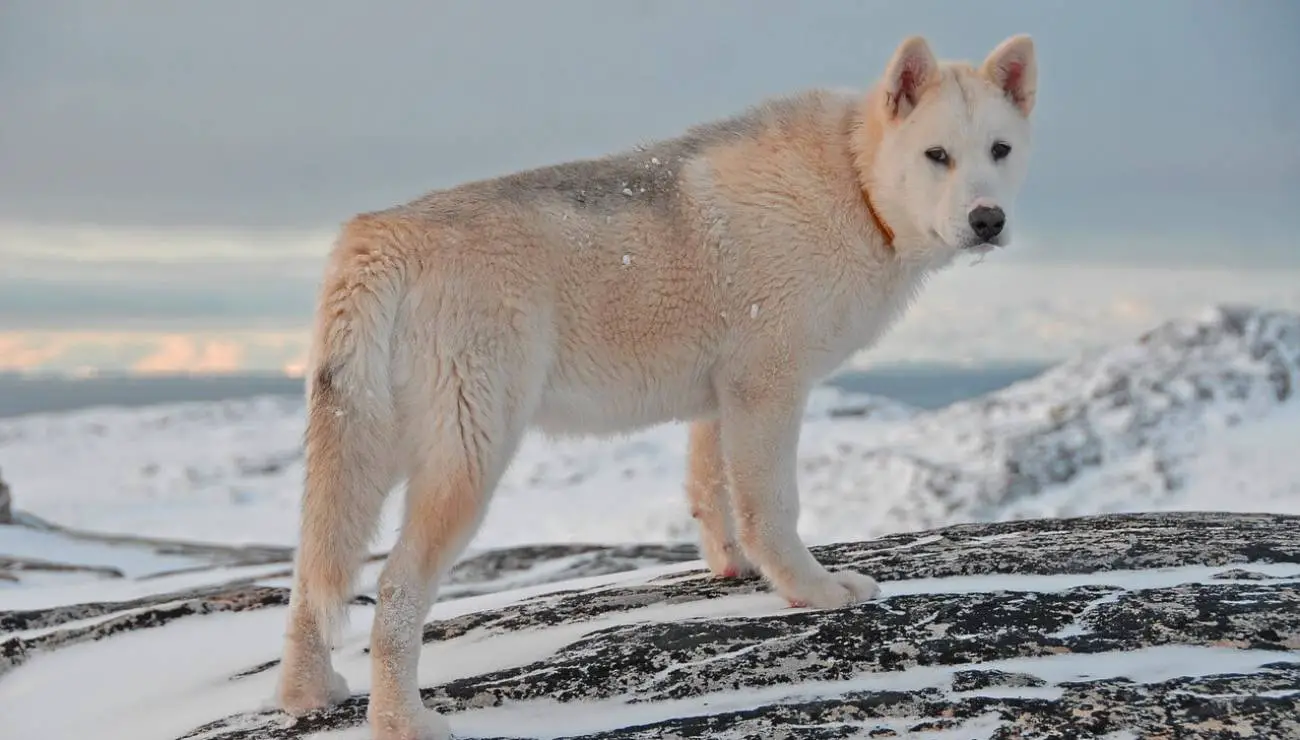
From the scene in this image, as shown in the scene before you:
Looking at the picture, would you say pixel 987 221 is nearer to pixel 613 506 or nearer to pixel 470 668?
pixel 470 668

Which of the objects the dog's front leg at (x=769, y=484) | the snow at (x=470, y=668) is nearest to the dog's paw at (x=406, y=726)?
the snow at (x=470, y=668)

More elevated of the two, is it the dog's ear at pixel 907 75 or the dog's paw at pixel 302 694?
the dog's ear at pixel 907 75

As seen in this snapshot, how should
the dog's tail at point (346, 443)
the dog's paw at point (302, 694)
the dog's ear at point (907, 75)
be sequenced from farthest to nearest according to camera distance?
1. the dog's ear at point (907, 75)
2. the dog's paw at point (302, 694)
3. the dog's tail at point (346, 443)

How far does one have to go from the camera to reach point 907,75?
707 centimetres

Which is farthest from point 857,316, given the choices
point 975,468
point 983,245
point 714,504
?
point 975,468

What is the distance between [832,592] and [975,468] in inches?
902

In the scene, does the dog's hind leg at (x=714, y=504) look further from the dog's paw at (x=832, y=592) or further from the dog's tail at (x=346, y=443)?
the dog's tail at (x=346, y=443)

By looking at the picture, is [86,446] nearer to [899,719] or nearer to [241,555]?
[241,555]

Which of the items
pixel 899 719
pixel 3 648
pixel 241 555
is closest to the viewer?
pixel 899 719

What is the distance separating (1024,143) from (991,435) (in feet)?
78.7

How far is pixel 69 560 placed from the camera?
633 inches

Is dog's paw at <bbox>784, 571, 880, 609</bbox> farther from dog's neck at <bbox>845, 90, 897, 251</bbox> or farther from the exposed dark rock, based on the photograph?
dog's neck at <bbox>845, 90, 897, 251</bbox>

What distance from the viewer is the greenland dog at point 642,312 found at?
572cm

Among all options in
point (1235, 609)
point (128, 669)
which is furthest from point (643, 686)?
point (128, 669)
